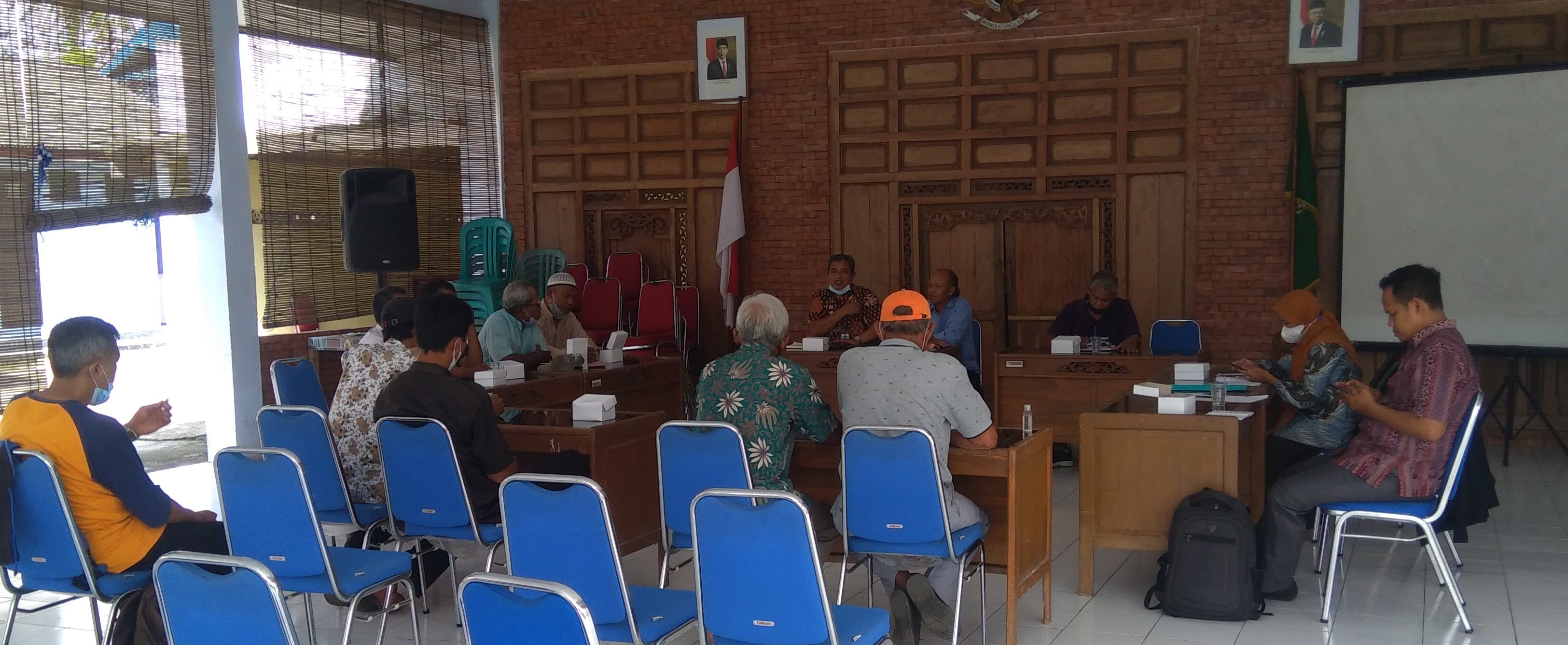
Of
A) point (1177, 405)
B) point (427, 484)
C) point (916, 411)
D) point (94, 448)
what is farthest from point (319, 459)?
point (1177, 405)

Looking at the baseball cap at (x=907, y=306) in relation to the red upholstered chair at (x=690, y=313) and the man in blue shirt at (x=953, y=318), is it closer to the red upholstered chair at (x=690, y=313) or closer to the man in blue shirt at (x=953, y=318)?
the man in blue shirt at (x=953, y=318)

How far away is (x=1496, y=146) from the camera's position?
7.43 metres

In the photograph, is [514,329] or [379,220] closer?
[514,329]

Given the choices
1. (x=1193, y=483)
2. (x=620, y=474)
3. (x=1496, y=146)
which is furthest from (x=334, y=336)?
(x=1496, y=146)

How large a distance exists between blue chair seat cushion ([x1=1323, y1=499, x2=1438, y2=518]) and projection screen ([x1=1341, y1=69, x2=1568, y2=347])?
4.14 m

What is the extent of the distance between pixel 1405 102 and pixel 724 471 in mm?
6147

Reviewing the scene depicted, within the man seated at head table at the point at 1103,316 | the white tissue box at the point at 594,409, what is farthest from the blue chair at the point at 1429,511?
the man seated at head table at the point at 1103,316

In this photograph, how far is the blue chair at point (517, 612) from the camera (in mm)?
1968

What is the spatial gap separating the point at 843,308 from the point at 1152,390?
324cm

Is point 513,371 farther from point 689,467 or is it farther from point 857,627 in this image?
point 857,627

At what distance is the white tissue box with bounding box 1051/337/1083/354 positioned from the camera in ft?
23.1

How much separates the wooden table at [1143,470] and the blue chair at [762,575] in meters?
1.89

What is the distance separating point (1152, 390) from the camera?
4871 millimetres

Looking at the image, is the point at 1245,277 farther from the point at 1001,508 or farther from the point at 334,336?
the point at 334,336
